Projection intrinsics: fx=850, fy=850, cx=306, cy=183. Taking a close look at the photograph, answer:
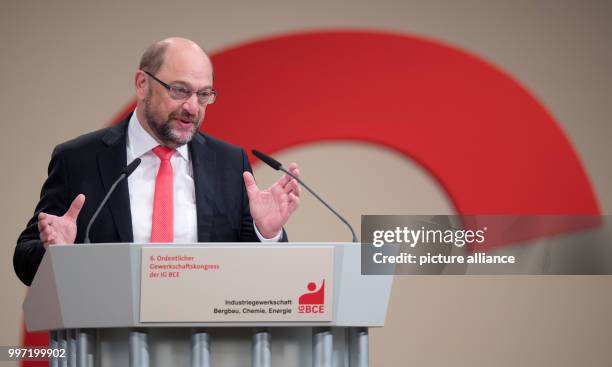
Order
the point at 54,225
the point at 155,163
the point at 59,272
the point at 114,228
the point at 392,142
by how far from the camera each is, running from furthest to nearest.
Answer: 1. the point at 392,142
2. the point at 155,163
3. the point at 114,228
4. the point at 54,225
5. the point at 59,272

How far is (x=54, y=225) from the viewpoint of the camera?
2117mm

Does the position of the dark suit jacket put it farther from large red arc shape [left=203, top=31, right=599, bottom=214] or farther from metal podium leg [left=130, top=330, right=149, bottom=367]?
large red arc shape [left=203, top=31, right=599, bottom=214]

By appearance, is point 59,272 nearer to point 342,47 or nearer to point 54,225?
point 54,225

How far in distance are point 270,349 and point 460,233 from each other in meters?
2.61

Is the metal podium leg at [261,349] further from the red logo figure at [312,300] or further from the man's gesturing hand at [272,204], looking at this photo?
the man's gesturing hand at [272,204]

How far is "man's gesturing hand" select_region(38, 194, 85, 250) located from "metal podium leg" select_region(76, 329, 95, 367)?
1.09 feet

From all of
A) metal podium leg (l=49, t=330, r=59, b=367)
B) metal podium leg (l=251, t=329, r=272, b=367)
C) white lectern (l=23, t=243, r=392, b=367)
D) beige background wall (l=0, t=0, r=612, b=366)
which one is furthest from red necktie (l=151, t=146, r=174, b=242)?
beige background wall (l=0, t=0, r=612, b=366)

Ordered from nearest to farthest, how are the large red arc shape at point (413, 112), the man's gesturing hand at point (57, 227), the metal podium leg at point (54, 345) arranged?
the metal podium leg at point (54, 345) → the man's gesturing hand at point (57, 227) → the large red arc shape at point (413, 112)

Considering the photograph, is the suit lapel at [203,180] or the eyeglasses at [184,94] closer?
the suit lapel at [203,180]

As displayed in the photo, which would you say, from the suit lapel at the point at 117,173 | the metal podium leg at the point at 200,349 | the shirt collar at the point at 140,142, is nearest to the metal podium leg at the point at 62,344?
the metal podium leg at the point at 200,349

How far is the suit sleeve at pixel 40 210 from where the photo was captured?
2.32 metres

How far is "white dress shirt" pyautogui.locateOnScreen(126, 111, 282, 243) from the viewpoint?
2.49 metres

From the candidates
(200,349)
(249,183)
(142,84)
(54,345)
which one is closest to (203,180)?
(249,183)

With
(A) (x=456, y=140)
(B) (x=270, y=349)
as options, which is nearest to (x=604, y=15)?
(A) (x=456, y=140)
